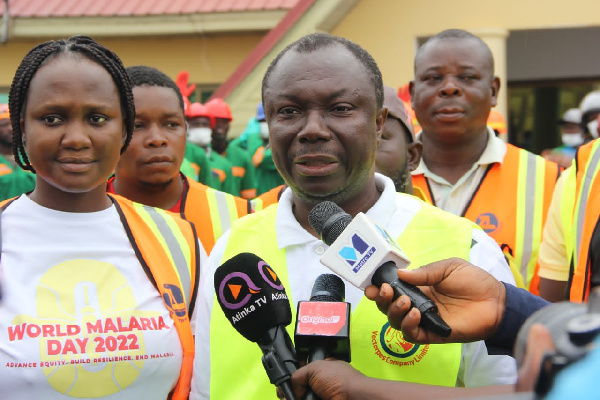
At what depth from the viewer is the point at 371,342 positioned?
2287 mm

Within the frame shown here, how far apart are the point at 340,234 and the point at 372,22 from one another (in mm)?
10350

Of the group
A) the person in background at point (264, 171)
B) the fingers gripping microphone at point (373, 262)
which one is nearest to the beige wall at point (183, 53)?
the person in background at point (264, 171)

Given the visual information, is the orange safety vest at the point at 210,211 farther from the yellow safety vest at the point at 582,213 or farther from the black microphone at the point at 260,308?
the black microphone at the point at 260,308

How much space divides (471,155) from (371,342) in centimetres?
259

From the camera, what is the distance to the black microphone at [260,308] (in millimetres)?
1911

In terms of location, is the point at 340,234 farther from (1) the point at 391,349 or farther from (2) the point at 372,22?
(2) the point at 372,22

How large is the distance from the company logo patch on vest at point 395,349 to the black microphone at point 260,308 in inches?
14.9

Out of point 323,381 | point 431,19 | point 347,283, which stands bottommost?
point 323,381

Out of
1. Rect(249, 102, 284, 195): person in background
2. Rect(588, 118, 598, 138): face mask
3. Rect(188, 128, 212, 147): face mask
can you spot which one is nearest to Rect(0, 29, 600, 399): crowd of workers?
Rect(588, 118, 598, 138): face mask

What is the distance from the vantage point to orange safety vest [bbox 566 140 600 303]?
10.6 ft

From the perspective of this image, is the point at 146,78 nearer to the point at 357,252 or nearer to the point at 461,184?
the point at 461,184

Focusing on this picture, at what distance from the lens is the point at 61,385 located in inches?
102

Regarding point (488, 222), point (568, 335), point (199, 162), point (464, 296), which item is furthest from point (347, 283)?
point (199, 162)

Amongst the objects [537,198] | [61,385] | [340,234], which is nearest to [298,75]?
[340,234]
